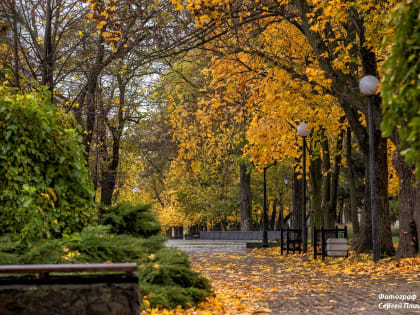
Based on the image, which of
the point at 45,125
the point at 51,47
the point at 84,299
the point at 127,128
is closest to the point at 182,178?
the point at 127,128

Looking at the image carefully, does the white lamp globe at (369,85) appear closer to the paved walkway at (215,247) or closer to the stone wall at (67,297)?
the stone wall at (67,297)

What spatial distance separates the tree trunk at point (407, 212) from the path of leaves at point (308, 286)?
57cm

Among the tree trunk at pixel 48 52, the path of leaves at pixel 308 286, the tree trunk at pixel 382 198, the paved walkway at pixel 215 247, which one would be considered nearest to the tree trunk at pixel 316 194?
the paved walkway at pixel 215 247

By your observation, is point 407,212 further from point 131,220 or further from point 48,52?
point 48,52

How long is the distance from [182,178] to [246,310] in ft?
102

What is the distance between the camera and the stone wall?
4809 millimetres

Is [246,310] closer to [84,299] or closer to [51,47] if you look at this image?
[84,299]

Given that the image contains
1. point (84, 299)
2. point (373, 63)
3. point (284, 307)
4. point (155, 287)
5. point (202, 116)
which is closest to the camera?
point (84, 299)

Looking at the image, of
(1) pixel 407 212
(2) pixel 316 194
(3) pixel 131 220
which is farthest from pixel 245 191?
(3) pixel 131 220

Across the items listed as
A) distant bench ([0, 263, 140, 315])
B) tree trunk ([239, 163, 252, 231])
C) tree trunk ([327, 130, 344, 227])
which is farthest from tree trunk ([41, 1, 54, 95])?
tree trunk ([239, 163, 252, 231])

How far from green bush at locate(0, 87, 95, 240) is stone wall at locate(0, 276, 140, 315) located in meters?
2.35

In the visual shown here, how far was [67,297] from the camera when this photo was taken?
483 cm

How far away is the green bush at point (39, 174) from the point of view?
724 centimetres

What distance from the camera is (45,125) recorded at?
7945mm
